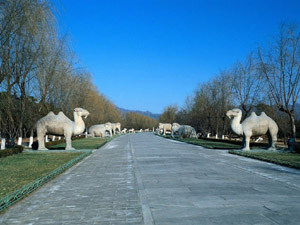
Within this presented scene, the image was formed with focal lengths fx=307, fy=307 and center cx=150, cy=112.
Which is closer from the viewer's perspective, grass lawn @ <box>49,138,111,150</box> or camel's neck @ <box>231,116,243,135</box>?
camel's neck @ <box>231,116,243,135</box>

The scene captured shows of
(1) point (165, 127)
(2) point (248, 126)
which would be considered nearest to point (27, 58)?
(2) point (248, 126)

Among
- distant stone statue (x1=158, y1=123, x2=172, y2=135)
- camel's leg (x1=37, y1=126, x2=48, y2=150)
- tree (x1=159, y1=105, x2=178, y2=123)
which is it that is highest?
tree (x1=159, y1=105, x2=178, y2=123)

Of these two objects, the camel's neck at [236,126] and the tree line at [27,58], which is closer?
the tree line at [27,58]

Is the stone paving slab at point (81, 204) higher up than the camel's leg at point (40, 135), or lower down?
lower down

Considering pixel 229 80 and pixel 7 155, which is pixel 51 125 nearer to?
pixel 7 155

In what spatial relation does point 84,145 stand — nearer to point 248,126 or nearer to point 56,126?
point 56,126

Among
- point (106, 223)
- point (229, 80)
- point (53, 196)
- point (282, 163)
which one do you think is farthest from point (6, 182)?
point (229, 80)

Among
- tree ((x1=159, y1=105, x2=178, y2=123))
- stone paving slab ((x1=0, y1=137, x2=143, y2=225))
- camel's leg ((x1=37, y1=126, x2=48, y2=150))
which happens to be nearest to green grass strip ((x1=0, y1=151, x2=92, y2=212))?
stone paving slab ((x1=0, y1=137, x2=143, y2=225))

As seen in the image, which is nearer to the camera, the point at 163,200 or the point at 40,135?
the point at 163,200

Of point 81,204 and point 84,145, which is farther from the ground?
point 84,145

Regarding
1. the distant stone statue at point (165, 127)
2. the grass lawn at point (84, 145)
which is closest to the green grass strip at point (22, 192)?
the grass lawn at point (84, 145)

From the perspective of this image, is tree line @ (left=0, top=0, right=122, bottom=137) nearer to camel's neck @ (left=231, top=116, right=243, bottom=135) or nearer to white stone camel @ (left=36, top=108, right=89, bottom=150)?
white stone camel @ (left=36, top=108, right=89, bottom=150)

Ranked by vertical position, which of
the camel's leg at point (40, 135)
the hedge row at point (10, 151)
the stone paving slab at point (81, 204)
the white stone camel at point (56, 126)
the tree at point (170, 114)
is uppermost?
the tree at point (170, 114)

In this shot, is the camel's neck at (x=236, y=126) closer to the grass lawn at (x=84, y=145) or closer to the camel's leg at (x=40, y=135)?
the grass lawn at (x=84, y=145)
